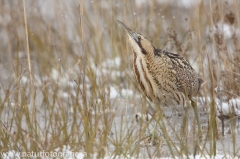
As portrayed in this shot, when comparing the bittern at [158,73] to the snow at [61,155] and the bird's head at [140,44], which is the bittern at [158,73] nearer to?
the bird's head at [140,44]

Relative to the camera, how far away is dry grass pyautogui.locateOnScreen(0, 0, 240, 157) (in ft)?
9.41

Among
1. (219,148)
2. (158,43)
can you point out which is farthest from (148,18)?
(219,148)

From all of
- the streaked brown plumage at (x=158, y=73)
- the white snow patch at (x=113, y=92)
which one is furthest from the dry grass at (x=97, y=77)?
the streaked brown plumage at (x=158, y=73)

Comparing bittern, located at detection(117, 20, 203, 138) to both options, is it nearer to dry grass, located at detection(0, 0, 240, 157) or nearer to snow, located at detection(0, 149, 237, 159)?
dry grass, located at detection(0, 0, 240, 157)

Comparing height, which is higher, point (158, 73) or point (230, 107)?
point (158, 73)

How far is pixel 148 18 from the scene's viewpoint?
531 centimetres

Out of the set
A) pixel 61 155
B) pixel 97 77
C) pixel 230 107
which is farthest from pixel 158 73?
pixel 61 155

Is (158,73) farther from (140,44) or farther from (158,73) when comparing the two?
(140,44)

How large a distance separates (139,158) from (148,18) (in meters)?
2.68

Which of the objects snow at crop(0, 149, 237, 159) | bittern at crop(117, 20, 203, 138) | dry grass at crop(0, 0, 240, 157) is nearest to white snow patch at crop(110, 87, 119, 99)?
dry grass at crop(0, 0, 240, 157)

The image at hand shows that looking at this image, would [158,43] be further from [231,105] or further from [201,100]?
[231,105]

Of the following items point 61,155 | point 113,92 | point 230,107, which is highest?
point 113,92

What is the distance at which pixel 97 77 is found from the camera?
452cm

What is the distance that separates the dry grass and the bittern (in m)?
0.16
